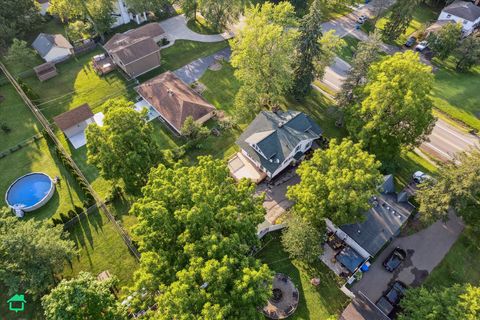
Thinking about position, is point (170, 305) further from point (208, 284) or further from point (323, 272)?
point (323, 272)

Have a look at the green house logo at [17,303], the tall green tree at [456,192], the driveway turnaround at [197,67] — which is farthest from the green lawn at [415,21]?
the green house logo at [17,303]

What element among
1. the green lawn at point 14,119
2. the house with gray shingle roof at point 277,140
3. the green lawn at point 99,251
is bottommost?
the green lawn at point 99,251

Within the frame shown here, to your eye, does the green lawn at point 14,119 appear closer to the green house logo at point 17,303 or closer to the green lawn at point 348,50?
the green house logo at point 17,303

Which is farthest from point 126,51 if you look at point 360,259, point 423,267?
point 423,267

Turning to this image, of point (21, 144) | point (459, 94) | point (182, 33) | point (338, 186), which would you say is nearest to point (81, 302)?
point (338, 186)

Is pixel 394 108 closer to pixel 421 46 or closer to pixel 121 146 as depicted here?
pixel 121 146

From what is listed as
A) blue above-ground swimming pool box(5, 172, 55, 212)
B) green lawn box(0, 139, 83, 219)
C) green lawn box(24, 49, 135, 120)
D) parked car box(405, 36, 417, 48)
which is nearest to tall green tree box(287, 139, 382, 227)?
green lawn box(0, 139, 83, 219)

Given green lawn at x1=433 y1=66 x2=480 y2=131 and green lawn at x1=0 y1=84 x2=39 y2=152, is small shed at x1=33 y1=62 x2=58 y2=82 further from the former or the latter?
green lawn at x1=433 y1=66 x2=480 y2=131
